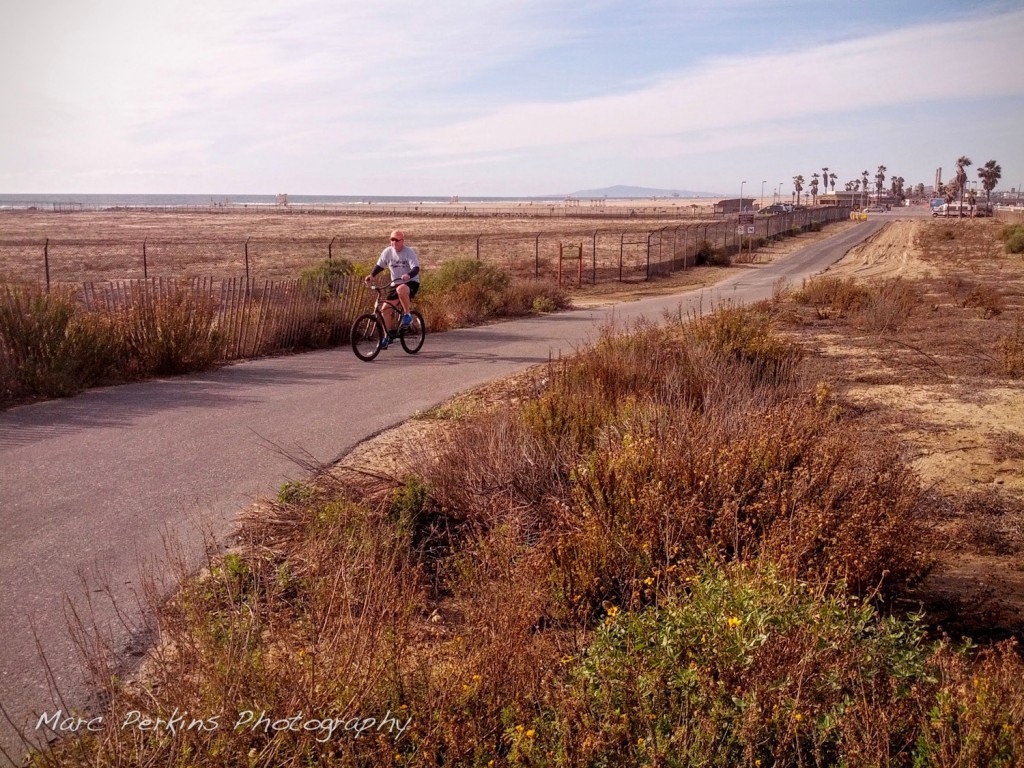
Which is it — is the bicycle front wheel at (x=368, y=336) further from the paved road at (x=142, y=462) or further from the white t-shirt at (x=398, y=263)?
the white t-shirt at (x=398, y=263)

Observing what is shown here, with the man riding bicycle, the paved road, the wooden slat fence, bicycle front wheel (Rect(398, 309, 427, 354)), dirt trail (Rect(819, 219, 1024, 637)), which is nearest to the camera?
the paved road

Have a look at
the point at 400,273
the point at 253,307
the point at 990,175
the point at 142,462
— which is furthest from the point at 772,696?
the point at 990,175

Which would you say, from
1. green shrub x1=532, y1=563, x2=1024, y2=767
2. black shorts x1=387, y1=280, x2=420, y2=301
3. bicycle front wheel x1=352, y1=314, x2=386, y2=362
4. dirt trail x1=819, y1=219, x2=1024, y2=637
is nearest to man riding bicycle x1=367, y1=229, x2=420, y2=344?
black shorts x1=387, y1=280, x2=420, y2=301

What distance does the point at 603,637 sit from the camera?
12.8 ft

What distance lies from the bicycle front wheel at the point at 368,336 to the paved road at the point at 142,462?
0.24 metres

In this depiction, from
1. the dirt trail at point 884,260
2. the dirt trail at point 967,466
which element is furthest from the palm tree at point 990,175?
the dirt trail at point 967,466

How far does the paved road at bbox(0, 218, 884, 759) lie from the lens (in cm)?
492

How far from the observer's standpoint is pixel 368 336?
14234 mm

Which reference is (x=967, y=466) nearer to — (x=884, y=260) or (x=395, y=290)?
(x=395, y=290)

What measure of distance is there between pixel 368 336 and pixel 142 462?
6533 millimetres

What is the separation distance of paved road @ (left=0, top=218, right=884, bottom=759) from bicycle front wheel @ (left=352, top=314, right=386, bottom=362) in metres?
0.24

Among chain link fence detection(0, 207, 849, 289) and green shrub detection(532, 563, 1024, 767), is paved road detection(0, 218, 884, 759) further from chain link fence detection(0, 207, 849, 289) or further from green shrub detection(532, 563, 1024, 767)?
chain link fence detection(0, 207, 849, 289)

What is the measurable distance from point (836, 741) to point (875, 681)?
1.25 ft

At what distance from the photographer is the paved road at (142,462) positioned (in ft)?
16.1
